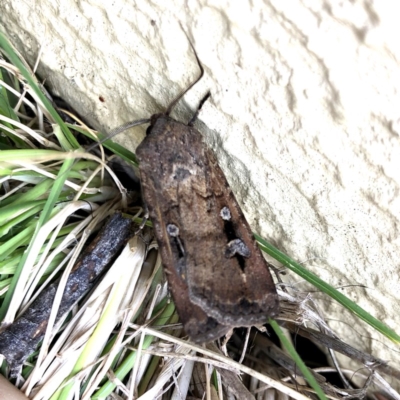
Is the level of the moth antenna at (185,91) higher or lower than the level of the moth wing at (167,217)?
higher

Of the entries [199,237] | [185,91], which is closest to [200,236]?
[199,237]

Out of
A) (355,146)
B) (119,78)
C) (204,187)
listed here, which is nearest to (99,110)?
(119,78)

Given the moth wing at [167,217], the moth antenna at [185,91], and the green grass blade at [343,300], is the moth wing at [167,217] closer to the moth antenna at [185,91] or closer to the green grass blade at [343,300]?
the moth antenna at [185,91]

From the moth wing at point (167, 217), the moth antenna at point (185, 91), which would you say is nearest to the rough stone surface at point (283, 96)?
the moth antenna at point (185, 91)

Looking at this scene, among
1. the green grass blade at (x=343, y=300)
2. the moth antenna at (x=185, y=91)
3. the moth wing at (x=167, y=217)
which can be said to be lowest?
the moth wing at (x=167, y=217)

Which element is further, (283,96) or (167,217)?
(167,217)

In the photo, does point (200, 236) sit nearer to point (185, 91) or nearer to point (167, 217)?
point (167, 217)

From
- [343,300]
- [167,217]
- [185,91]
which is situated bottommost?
[167,217]
